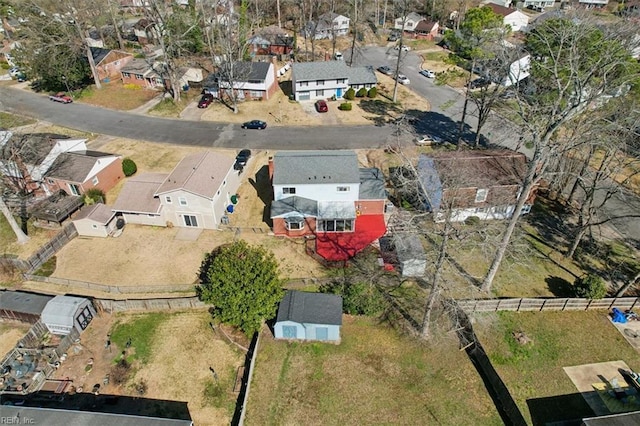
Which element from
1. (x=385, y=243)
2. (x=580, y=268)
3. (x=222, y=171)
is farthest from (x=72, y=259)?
(x=580, y=268)

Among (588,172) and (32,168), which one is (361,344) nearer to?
(588,172)

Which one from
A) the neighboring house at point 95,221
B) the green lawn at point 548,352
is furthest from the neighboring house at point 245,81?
the green lawn at point 548,352

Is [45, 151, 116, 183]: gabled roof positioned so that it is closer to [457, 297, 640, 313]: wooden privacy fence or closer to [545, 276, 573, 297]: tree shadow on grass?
[457, 297, 640, 313]: wooden privacy fence

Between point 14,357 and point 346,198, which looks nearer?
point 14,357

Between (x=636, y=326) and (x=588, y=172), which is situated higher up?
(x=588, y=172)

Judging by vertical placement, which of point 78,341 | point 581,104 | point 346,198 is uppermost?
point 581,104

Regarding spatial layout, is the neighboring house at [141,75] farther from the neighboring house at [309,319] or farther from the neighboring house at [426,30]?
the neighboring house at [426,30]

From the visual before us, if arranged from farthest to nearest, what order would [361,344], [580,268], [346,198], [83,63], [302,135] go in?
[83,63] → [302,135] → [346,198] → [580,268] → [361,344]

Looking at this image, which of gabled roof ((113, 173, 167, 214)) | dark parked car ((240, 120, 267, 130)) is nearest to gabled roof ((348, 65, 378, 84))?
dark parked car ((240, 120, 267, 130))

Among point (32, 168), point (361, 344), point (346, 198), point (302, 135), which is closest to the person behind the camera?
point (361, 344)
